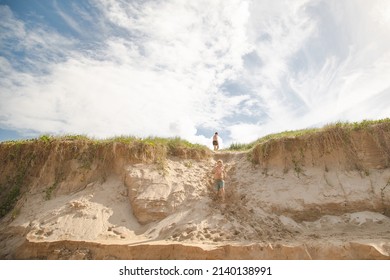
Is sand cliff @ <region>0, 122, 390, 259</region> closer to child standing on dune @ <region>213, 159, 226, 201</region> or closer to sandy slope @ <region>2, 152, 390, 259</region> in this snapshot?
sandy slope @ <region>2, 152, 390, 259</region>

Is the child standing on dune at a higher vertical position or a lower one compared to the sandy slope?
higher

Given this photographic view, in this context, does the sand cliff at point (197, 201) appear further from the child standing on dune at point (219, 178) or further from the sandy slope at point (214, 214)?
the child standing on dune at point (219, 178)

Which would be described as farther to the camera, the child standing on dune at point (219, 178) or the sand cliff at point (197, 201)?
the child standing on dune at point (219, 178)

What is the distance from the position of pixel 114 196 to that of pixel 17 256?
326 centimetres

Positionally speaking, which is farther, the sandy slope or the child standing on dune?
the child standing on dune

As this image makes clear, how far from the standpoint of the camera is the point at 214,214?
9500mm

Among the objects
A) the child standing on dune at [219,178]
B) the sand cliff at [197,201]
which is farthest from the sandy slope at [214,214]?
the child standing on dune at [219,178]

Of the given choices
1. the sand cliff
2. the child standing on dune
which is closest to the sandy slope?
the sand cliff

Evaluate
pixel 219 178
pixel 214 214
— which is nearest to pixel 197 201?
pixel 214 214

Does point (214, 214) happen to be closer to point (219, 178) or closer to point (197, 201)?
point (197, 201)

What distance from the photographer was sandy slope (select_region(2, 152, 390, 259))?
7.96 meters

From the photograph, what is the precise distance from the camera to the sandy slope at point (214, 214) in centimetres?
796

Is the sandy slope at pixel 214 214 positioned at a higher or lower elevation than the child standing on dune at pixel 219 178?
lower
